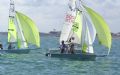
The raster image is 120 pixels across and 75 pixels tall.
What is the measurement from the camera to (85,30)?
1778 inches

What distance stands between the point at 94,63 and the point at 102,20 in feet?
12.8

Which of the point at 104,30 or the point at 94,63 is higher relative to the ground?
the point at 104,30

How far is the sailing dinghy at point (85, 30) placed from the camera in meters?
44.2

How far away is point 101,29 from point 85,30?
1656 mm

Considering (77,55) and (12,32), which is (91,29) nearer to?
(77,55)

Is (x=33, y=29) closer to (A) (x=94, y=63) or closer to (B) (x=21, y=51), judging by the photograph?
(B) (x=21, y=51)

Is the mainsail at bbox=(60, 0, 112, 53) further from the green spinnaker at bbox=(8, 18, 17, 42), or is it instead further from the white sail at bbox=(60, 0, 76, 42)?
the green spinnaker at bbox=(8, 18, 17, 42)

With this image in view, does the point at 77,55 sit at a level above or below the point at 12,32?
below

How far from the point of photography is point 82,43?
45.6 meters

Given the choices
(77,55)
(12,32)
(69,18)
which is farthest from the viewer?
(12,32)

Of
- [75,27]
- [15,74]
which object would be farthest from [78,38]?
[15,74]

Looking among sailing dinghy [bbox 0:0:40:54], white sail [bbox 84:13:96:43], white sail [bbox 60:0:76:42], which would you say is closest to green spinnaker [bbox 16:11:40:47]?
sailing dinghy [bbox 0:0:40:54]

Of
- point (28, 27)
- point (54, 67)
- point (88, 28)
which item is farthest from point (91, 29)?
point (28, 27)

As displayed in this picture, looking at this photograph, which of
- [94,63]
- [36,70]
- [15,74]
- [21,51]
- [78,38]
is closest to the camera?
[15,74]
